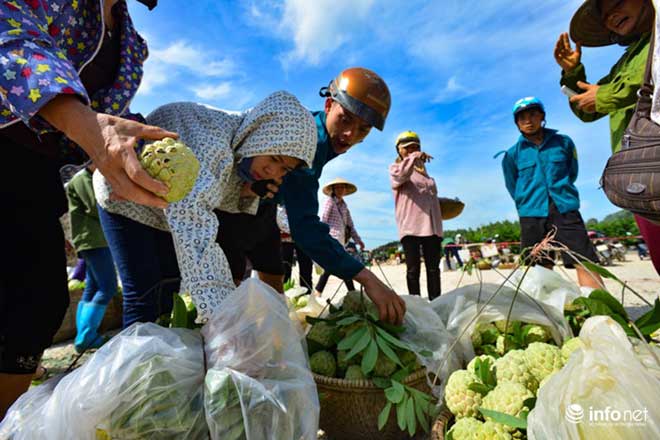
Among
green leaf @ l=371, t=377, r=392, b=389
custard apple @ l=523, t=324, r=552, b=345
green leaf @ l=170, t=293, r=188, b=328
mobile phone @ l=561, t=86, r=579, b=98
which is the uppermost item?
mobile phone @ l=561, t=86, r=579, b=98

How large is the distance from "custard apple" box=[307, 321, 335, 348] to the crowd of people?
25cm

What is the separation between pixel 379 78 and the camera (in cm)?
210

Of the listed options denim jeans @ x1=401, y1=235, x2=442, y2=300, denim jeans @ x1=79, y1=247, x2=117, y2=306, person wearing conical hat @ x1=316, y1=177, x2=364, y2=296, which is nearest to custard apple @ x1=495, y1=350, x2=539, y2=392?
denim jeans @ x1=401, y1=235, x2=442, y2=300

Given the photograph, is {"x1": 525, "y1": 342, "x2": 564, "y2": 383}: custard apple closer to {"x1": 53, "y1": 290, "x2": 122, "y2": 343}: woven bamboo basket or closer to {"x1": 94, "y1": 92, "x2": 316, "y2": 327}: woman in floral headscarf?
{"x1": 94, "y1": 92, "x2": 316, "y2": 327}: woman in floral headscarf

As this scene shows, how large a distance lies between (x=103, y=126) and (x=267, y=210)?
1558 millimetres

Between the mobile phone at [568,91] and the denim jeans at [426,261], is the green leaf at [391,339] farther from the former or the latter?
the denim jeans at [426,261]

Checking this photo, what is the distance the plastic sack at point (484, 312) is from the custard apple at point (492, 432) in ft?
1.34

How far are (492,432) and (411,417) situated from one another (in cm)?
34

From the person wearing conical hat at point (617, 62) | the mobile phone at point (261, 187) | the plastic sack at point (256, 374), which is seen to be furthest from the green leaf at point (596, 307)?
the mobile phone at point (261, 187)

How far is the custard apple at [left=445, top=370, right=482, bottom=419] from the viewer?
→ 1173 millimetres

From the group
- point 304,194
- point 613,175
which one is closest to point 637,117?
point 613,175

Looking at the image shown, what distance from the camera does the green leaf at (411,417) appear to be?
4.27 feet

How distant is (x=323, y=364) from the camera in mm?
1555

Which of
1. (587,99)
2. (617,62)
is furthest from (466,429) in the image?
(617,62)
